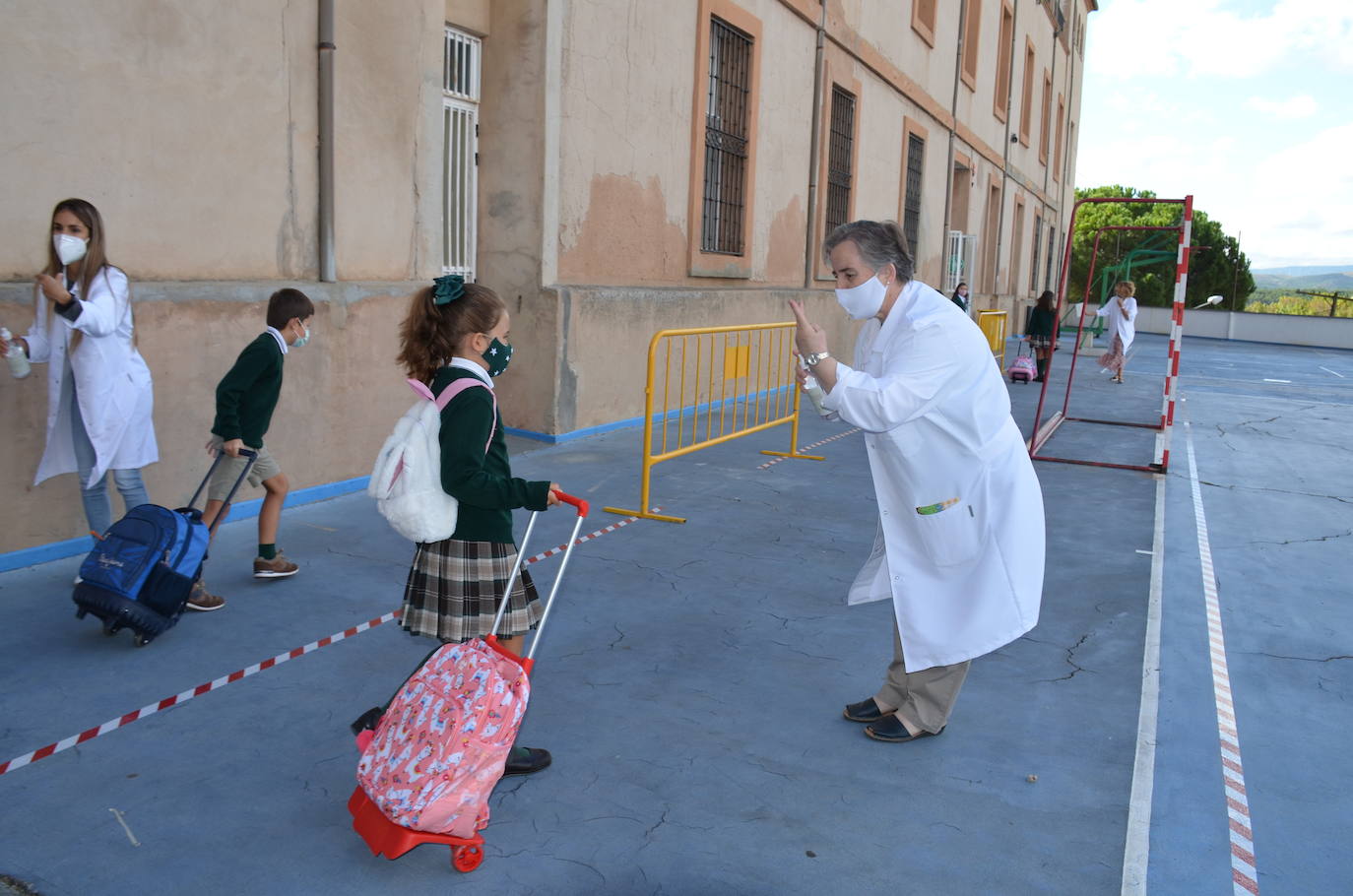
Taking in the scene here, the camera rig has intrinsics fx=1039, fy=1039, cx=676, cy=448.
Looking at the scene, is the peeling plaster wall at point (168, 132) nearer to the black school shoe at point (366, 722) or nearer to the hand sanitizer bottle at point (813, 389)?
the black school shoe at point (366, 722)

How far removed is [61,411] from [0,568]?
3.01 feet

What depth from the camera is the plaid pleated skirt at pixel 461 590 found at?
10.5 feet

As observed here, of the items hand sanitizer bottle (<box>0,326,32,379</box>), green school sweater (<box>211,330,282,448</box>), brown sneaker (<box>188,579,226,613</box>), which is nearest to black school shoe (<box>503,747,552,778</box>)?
brown sneaker (<box>188,579,226,613</box>)

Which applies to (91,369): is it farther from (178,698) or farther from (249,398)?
(178,698)

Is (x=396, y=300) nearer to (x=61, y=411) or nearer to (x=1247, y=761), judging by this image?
(x=61, y=411)

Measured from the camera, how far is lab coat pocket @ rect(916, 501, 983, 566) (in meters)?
3.51

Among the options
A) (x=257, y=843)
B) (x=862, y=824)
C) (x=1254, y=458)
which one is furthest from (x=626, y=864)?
(x=1254, y=458)

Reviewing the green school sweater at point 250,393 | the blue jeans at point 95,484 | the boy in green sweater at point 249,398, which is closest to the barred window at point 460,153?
the boy in green sweater at point 249,398

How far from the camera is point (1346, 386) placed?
19891 millimetres

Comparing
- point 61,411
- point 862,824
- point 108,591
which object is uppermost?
point 61,411

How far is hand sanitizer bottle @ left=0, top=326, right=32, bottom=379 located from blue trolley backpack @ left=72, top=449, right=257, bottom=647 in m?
0.89

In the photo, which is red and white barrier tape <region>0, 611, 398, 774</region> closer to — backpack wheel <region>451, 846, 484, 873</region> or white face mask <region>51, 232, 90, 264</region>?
backpack wheel <region>451, 846, 484, 873</region>

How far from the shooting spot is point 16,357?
14.9 feet

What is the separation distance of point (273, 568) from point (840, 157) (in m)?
12.9
